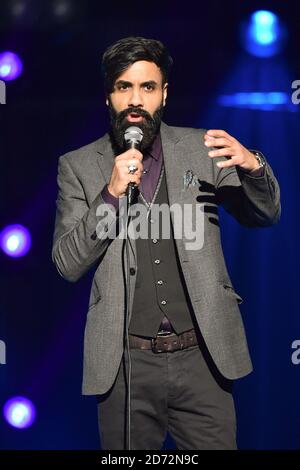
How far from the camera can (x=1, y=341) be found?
377cm

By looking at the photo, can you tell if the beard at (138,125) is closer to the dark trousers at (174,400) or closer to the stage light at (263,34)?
the dark trousers at (174,400)

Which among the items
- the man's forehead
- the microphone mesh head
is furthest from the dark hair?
the microphone mesh head

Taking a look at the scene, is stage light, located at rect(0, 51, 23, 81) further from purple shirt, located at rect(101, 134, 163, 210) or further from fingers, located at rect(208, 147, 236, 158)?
fingers, located at rect(208, 147, 236, 158)

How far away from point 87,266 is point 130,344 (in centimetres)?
28

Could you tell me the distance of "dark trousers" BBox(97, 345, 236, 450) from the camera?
2.45m

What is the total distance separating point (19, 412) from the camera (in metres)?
3.79

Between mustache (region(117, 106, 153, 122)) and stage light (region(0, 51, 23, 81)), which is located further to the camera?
stage light (region(0, 51, 23, 81))

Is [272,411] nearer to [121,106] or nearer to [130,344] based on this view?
[130,344]

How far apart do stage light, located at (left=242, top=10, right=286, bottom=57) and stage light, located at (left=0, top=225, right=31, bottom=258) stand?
133cm

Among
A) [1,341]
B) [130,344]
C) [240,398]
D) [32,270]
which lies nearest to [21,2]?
[32,270]

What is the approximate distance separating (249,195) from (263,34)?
1.34 meters
